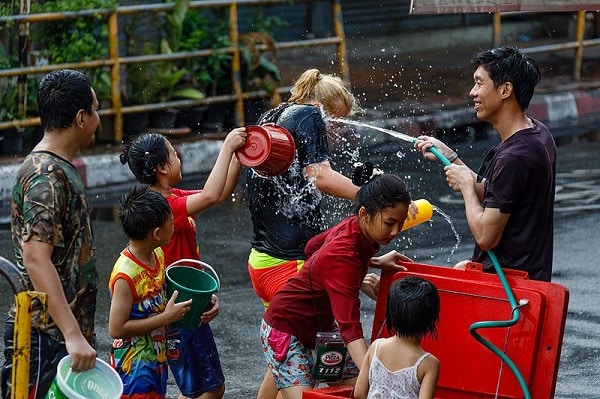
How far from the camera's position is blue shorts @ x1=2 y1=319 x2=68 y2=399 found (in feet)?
14.1

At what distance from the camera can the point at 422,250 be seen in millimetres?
9258

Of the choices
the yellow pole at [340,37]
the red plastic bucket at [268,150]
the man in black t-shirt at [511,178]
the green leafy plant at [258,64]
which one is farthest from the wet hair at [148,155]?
the yellow pole at [340,37]

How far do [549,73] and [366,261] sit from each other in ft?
41.9

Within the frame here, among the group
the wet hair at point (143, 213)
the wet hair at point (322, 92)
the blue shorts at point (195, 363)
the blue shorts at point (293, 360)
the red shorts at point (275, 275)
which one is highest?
the wet hair at point (322, 92)

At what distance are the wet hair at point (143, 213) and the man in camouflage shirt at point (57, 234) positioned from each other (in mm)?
330

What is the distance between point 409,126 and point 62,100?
31.6 feet

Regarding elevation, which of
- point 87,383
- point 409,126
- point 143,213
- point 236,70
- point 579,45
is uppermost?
point 143,213

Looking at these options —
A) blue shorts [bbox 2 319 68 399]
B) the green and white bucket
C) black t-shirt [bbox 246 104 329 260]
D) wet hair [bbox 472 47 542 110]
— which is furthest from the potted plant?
the green and white bucket

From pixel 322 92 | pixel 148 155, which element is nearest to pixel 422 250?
pixel 322 92

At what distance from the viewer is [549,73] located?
55.9 feet

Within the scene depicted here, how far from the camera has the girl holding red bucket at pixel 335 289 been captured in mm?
4594

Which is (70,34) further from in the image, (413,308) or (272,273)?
(413,308)

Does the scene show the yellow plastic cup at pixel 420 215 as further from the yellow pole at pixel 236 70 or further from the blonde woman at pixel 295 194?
the yellow pole at pixel 236 70

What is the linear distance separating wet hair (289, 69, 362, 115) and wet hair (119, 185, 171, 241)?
1043mm
